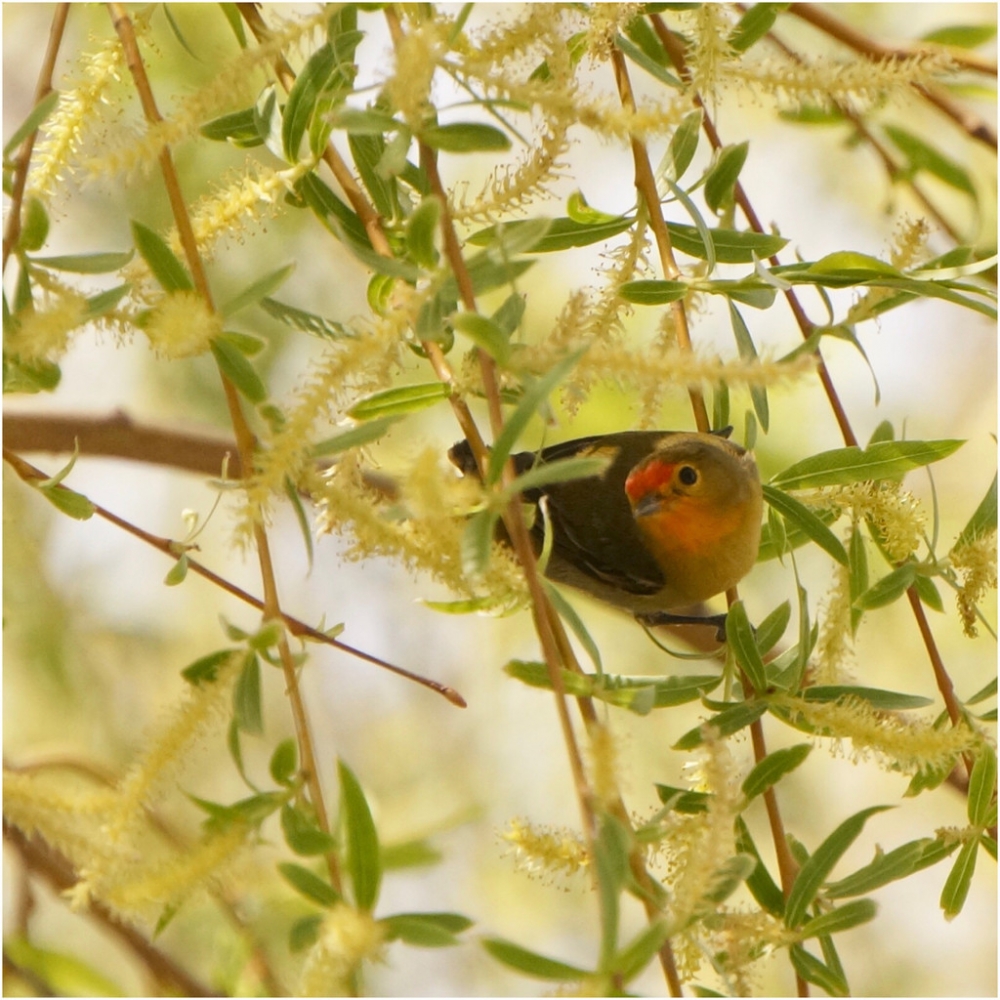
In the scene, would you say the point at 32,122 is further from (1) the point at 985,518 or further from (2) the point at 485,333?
(1) the point at 985,518

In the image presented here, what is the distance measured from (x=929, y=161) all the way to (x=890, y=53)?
39cm

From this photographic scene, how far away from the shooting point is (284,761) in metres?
1.02

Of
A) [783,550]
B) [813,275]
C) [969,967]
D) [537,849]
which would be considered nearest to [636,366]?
[537,849]

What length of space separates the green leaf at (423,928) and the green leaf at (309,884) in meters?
0.05

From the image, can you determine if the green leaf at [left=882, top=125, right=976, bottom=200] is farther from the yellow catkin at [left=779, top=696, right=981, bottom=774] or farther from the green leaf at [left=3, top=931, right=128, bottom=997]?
the green leaf at [left=3, top=931, right=128, bottom=997]

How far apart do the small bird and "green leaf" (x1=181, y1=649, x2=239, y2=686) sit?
0.91m

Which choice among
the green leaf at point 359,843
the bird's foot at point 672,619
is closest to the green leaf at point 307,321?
the green leaf at point 359,843

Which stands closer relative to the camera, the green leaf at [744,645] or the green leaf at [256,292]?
the green leaf at [256,292]

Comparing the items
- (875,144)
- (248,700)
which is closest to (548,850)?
(248,700)

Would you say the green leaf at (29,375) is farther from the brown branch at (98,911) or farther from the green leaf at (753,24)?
the green leaf at (753,24)

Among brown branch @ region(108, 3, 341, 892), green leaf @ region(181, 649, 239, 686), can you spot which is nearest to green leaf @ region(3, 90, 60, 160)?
brown branch @ region(108, 3, 341, 892)

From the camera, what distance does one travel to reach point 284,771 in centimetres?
102

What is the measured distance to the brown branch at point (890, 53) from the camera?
1.89m

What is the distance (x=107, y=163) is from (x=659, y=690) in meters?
0.80
